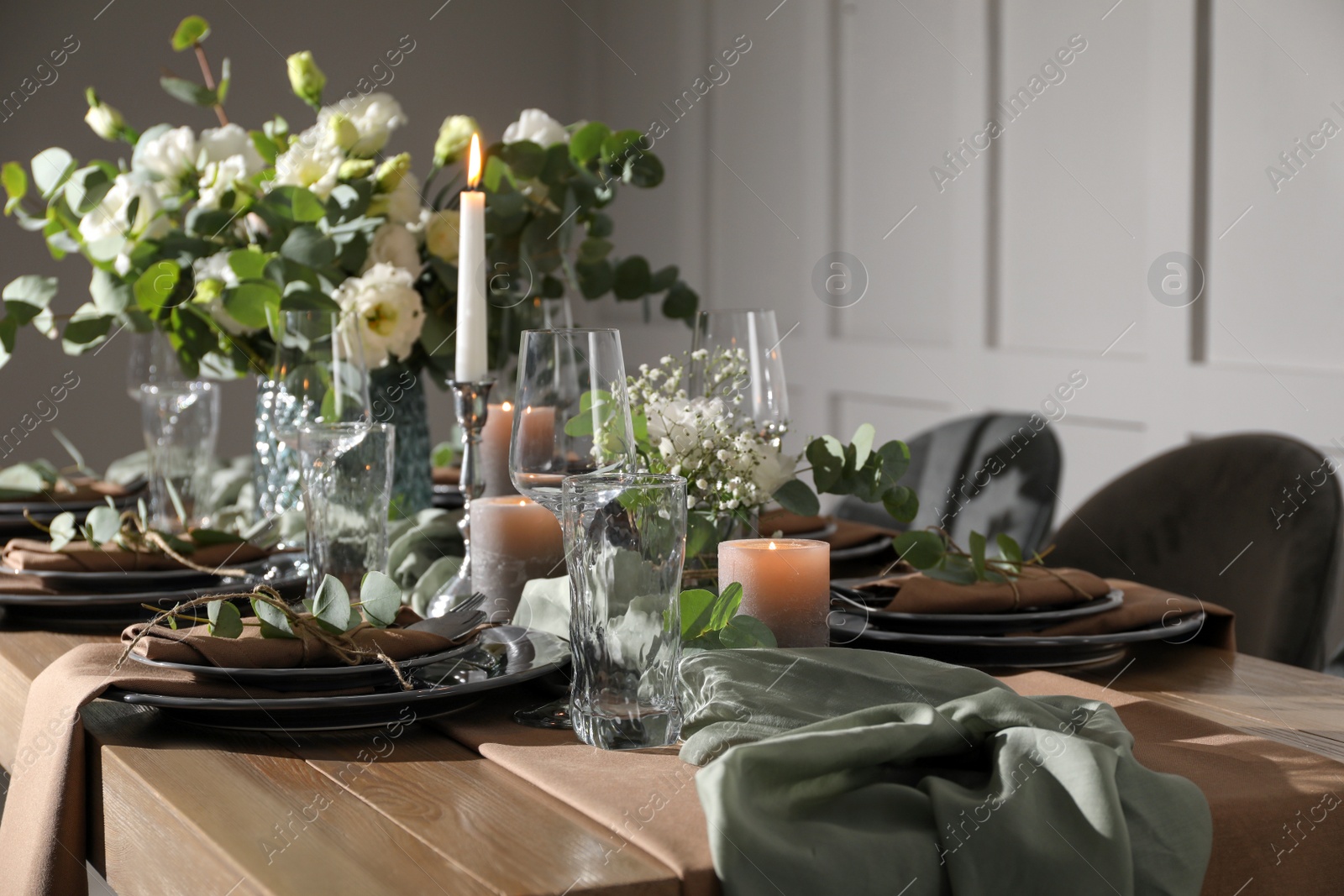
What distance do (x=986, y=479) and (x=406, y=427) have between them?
959 mm

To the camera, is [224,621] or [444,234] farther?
[444,234]

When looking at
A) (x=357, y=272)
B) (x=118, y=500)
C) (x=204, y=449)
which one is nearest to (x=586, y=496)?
(x=357, y=272)

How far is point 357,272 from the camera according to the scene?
55.4 inches

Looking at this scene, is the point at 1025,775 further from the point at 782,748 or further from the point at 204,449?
the point at 204,449

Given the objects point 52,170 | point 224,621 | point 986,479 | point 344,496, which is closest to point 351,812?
point 224,621

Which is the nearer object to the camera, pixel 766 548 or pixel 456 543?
pixel 766 548

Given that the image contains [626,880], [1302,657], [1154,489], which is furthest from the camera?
[1154,489]

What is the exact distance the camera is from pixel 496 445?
1305 millimetres

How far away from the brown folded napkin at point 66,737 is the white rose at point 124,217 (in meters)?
0.68

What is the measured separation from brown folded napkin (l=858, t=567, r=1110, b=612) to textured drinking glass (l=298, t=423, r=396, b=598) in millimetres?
423

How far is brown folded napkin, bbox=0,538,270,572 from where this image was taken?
1.18 meters

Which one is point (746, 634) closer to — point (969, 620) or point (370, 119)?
point (969, 620)

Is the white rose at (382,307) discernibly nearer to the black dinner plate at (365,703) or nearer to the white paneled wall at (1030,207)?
the black dinner plate at (365,703)

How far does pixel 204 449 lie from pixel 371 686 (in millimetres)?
764
